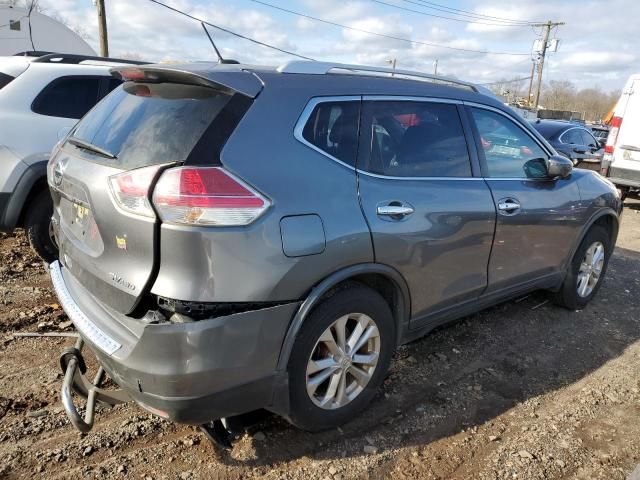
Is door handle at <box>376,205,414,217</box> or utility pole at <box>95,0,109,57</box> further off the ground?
utility pole at <box>95,0,109,57</box>

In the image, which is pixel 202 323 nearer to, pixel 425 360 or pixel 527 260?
pixel 425 360

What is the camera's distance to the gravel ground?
2562 mm

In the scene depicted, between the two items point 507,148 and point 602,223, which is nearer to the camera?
point 507,148

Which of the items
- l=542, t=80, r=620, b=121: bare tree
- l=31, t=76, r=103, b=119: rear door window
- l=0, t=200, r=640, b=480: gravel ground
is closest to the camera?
l=0, t=200, r=640, b=480: gravel ground

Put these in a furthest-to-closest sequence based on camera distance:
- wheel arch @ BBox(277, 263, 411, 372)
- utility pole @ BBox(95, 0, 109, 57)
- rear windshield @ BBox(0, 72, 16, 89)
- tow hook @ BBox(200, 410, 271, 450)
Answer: utility pole @ BBox(95, 0, 109, 57) < rear windshield @ BBox(0, 72, 16, 89) < tow hook @ BBox(200, 410, 271, 450) < wheel arch @ BBox(277, 263, 411, 372)

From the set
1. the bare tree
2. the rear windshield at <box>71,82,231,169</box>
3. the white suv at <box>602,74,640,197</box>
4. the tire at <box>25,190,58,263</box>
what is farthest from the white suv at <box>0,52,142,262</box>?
the bare tree

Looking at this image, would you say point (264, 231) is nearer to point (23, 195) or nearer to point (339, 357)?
point (339, 357)

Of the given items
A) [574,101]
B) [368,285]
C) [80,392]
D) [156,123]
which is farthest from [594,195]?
[574,101]

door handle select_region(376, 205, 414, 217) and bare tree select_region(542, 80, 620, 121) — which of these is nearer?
door handle select_region(376, 205, 414, 217)

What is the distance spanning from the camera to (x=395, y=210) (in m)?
2.72

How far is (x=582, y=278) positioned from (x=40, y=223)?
504 cm

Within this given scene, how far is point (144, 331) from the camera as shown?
84.0 inches

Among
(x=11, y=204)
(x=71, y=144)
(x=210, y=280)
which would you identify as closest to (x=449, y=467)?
(x=210, y=280)

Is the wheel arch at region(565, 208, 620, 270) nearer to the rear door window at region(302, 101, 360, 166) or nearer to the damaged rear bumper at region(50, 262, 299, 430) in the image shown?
the rear door window at region(302, 101, 360, 166)
